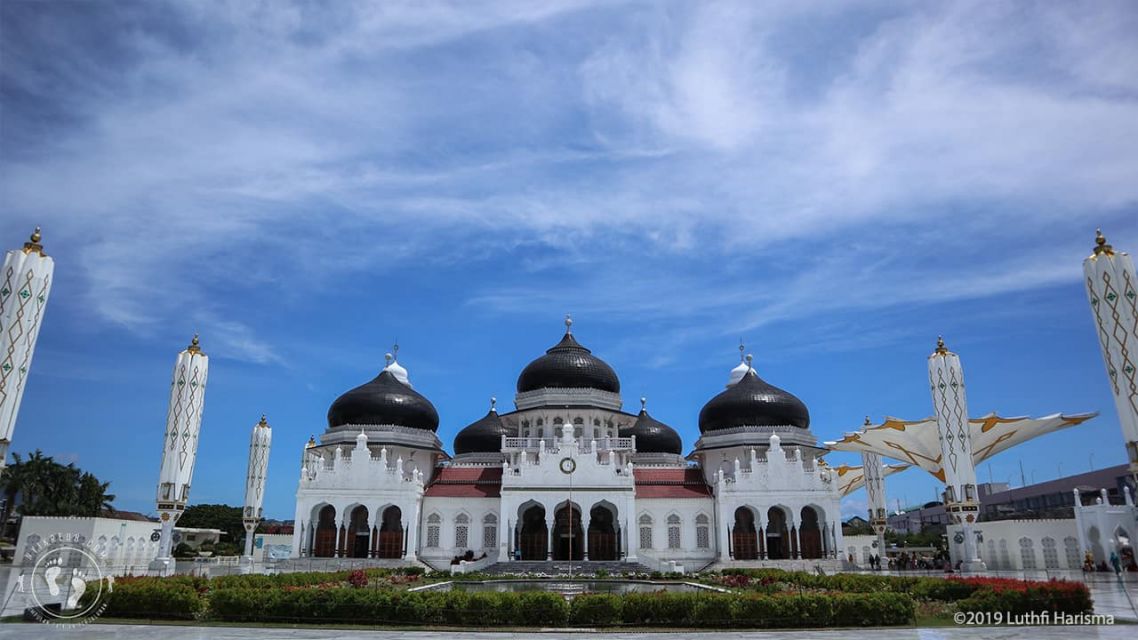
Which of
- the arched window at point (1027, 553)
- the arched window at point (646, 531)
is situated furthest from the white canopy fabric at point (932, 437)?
the arched window at point (646, 531)

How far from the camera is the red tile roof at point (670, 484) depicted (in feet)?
132

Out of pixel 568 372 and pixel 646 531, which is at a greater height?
pixel 568 372

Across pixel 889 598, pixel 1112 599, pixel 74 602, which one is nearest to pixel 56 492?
pixel 74 602

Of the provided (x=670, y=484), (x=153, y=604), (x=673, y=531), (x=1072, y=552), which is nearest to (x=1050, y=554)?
(x=1072, y=552)

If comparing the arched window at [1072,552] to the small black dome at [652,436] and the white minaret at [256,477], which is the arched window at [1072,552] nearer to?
the small black dome at [652,436]

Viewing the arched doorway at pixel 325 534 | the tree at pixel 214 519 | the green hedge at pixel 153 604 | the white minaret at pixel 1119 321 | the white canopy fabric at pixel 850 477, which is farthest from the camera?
the tree at pixel 214 519

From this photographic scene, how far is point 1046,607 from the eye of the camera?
1402cm

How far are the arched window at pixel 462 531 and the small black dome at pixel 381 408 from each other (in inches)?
308

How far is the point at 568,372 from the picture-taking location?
4541 centimetres

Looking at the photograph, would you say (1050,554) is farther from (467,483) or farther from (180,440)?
(180,440)

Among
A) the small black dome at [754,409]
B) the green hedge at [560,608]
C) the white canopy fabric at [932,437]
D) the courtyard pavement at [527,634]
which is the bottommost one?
the courtyard pavement at [527,634]

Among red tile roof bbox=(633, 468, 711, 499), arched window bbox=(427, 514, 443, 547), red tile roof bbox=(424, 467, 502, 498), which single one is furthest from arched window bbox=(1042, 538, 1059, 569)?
arched window bbox=(427, 514, 443, 547)

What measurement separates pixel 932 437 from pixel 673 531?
1483cm

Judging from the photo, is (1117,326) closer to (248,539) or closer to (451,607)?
(451,607)
